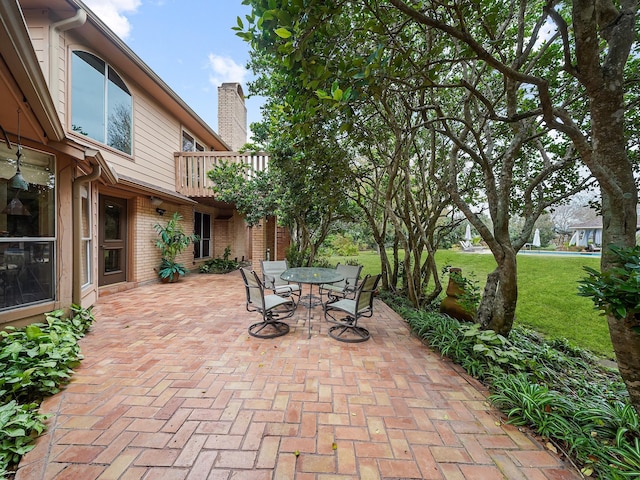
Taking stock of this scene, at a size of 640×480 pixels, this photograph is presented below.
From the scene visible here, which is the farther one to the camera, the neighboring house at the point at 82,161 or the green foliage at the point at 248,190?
the green foliage at the point at 248,190

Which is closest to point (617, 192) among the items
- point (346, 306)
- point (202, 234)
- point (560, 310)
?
point (346, 306)

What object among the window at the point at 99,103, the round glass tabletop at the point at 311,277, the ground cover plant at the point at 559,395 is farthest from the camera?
the window at the point at 99,103

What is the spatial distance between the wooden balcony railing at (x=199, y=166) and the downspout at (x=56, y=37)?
12.6 ft

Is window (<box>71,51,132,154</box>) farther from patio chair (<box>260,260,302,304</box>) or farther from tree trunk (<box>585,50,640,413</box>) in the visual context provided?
tree trunk (<box>585,50,640,413</box>)

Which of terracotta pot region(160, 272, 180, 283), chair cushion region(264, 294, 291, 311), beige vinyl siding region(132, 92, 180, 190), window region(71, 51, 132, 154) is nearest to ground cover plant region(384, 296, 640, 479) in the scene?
chair cushion region(264, 294, 291, 311)

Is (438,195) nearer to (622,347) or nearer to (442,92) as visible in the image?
(442,92)

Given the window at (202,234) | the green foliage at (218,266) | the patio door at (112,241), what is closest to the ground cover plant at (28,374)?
the patio door at (112,241)

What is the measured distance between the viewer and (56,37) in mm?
4750

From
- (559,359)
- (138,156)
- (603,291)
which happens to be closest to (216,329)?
(603,291)

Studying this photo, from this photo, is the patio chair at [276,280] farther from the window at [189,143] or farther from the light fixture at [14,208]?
the window at [189,143]

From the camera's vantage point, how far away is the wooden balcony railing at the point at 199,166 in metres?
8.61

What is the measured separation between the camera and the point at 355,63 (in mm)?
2287

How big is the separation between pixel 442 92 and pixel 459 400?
5.40 metres

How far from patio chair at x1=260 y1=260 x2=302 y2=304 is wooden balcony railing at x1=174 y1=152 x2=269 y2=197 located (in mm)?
4011
